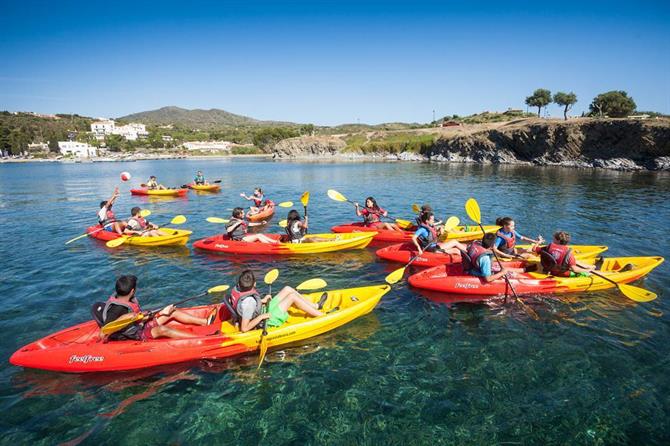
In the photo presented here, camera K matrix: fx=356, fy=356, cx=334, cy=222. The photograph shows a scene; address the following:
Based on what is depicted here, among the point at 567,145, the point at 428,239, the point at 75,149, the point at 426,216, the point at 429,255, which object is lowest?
the point at 429,255

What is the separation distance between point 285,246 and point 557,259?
328 inches

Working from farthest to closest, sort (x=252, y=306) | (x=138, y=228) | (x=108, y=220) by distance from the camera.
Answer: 1. (x=108, y=220)
2. (x=138, y=228)
3. (x=252, y=306)

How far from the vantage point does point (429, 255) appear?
1139 centimetres

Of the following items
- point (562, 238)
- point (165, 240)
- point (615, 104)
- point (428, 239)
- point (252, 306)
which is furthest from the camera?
point (615, 104)

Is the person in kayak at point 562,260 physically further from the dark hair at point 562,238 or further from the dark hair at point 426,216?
the dark hair at point 426,216

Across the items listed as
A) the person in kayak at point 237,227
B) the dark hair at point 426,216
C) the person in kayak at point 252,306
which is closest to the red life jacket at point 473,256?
the dark hair at point 426,216

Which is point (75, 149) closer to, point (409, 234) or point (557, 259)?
point (409, 234)

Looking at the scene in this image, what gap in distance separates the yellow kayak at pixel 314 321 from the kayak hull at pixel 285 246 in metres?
Result: 4.27

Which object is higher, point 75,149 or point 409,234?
point 75,149

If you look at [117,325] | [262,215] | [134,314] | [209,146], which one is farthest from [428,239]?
[209,146]

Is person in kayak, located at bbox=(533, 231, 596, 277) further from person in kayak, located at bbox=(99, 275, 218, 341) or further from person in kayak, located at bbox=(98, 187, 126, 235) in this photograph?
person in kayak, located at bbox=(98, 187, 126, 235)

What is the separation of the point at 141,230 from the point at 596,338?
50.4 ft

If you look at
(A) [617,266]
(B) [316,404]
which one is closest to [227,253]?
(B) [316,404]

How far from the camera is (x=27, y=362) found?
658cm
